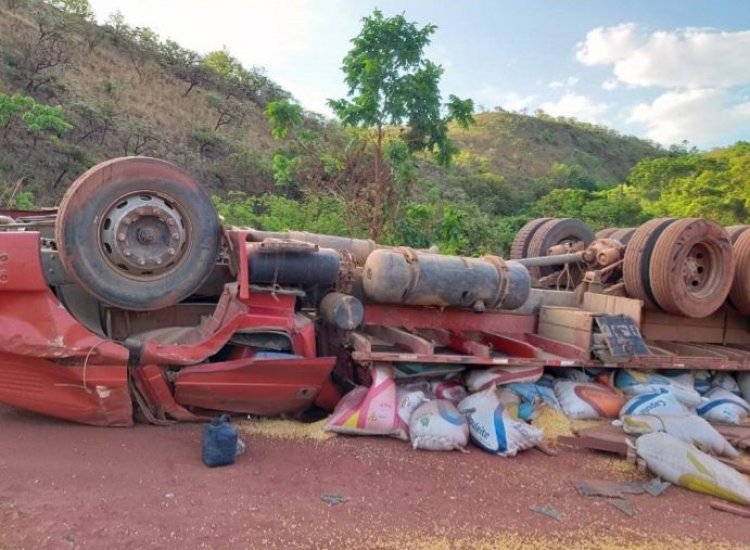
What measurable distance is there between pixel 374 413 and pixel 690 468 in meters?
1.89

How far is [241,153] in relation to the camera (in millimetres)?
19875

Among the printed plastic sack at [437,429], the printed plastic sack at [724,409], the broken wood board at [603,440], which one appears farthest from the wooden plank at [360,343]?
the printed plastic sack at [724,409]

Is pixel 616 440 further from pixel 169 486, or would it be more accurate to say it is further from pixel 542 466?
pixel 169 486

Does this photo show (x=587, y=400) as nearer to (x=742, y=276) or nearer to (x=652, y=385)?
(x=652, y=385)

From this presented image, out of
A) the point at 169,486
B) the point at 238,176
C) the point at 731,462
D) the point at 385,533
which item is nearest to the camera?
the point at 385,533

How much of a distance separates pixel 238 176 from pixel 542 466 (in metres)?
16.7

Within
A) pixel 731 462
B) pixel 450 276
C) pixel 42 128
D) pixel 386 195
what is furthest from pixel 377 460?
pixel 42 128

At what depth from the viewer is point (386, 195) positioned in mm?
11023

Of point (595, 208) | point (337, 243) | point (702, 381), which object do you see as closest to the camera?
point (337, 243)

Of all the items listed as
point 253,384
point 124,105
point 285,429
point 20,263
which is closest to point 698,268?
point 285,429

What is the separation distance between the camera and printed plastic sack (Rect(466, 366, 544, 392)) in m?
4.60

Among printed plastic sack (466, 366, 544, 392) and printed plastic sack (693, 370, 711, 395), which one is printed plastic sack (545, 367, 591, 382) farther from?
printed plastic sack (693, 370, 711, 395)

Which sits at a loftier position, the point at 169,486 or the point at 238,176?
the point at 238,176

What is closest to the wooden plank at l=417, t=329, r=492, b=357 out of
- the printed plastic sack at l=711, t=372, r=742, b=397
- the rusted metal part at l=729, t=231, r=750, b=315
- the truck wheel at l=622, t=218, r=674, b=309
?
the truck wheel at l=622, t=218, r=674, b=309
